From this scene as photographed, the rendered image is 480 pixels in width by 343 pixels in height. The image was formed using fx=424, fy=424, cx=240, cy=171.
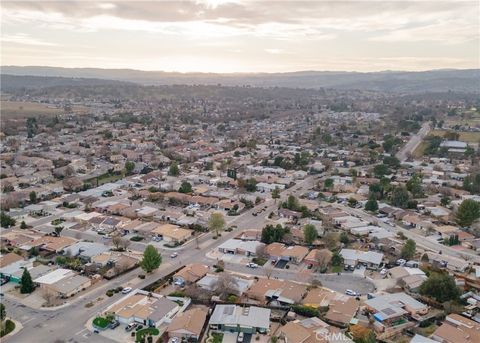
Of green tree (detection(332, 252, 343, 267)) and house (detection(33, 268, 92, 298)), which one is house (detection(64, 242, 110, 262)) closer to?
house (detection(33, 268, 92, 298))

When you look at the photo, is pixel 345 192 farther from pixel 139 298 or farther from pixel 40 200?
pixel 40 200

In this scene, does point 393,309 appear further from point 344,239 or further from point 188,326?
point 188,326

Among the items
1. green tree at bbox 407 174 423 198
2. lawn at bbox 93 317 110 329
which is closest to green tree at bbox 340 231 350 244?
green tree at bbox 407 174 423 198

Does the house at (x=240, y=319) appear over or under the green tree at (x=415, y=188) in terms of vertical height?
under

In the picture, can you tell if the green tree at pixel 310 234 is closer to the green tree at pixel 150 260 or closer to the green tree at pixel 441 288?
the green tree at pixel 441 288

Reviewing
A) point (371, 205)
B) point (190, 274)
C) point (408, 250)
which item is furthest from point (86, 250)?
point (371, 205)

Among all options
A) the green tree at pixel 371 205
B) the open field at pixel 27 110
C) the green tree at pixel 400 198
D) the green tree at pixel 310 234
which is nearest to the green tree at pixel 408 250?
the green tree at pixel 310 234
